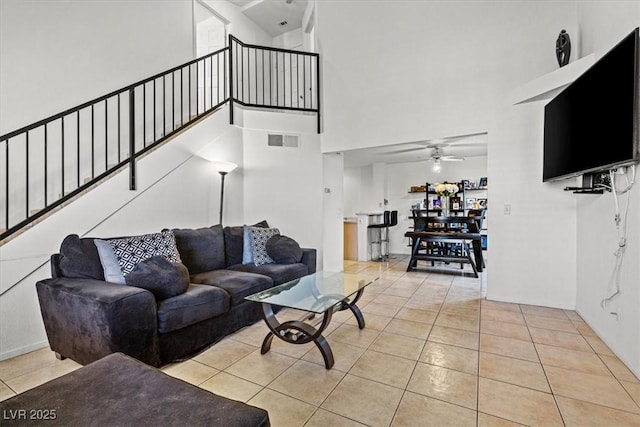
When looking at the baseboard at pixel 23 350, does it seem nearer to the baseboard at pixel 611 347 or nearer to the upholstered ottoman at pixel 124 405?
the upholstered ottoman at pixel 124 405

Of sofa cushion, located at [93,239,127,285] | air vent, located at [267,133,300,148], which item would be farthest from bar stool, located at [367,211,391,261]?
sofa cushion, located at [93,239,127,285]

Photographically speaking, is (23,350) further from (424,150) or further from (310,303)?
(424,150)

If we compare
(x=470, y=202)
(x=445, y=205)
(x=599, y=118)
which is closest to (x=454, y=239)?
(x=445, y=205)

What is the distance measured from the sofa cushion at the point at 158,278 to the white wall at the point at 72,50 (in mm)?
2341

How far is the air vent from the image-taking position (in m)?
5.28

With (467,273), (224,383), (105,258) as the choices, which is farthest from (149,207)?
(467,273)

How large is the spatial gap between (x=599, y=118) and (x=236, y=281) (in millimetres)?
3266

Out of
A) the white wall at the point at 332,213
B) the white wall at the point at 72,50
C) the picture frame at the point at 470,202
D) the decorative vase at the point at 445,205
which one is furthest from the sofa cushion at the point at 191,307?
the picture frame at the point at 470,202

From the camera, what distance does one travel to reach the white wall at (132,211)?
2.47 metres

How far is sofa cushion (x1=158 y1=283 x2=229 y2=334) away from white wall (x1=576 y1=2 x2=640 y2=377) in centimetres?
302

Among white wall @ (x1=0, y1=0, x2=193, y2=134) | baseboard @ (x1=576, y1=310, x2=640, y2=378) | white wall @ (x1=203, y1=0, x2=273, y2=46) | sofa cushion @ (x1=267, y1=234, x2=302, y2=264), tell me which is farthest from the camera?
white wall @ (x1=203, y1=0, x2=273, y2=46)

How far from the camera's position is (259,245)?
12.2 feet

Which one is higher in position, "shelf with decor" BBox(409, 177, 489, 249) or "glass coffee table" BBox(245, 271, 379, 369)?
"shelf with decor" BBox(409, 177, 489, 249)

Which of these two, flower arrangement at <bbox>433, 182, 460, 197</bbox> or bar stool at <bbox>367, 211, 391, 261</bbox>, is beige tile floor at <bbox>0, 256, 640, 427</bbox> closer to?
flower arrangement at <bbox>433, 182, 460, 197</bbox>
